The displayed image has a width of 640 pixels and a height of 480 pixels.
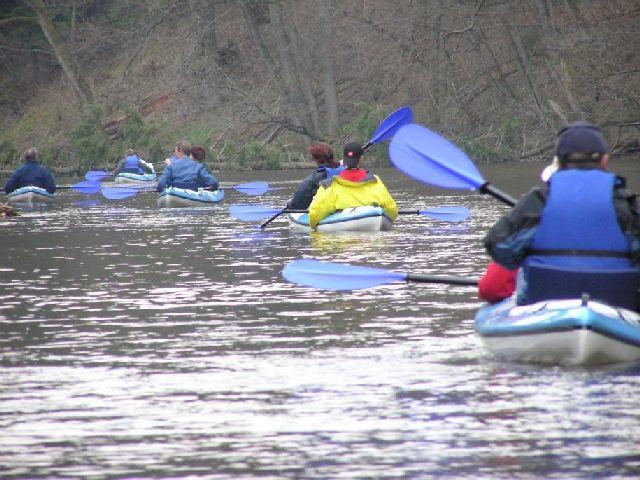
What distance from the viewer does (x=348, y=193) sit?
16.9 metres

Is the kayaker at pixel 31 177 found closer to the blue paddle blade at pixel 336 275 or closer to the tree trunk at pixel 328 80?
the tree trunk at pixel 328 80

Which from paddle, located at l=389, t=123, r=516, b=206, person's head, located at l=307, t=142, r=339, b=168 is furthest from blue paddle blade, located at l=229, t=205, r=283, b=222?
paddle, located at l=389, t=123, r=516, b=206

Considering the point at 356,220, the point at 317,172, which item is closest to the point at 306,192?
the point at 317,172

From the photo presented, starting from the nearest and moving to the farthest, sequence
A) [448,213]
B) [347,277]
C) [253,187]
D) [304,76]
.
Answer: [347,277] → [448,213] → [253,187] → [304,76]

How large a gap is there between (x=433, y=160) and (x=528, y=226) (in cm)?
226

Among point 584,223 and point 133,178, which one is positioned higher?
point 584,223

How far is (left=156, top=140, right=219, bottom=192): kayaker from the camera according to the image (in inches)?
957

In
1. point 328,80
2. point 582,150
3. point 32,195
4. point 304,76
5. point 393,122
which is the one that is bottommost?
point 32,195

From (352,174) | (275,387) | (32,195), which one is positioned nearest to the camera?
(275,387)

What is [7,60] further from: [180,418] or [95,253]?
[180,418]

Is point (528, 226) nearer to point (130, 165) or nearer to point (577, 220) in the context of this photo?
point (577, 220)

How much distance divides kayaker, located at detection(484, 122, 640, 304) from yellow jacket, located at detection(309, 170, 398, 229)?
30.6ft

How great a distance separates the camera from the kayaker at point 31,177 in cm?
2653

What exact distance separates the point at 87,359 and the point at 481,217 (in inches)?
481
